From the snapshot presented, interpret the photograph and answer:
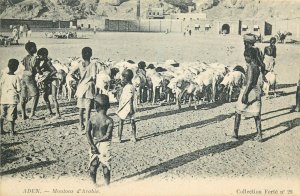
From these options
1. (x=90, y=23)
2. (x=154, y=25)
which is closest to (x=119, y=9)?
(x=90, y=23)

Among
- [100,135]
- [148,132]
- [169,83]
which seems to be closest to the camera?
[100,135]

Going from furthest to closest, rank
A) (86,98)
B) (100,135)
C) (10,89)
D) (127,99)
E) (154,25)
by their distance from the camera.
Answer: (154,25)
(86,98)
(10,89)
(127,99)
(100,135)

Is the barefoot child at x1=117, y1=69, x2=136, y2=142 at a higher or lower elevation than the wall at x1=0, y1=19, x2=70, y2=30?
lower

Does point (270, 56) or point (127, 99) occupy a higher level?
point (270, 56)

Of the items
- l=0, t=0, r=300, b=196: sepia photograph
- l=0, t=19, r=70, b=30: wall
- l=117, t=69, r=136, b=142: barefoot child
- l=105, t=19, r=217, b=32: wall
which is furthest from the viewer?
l=105, t=19, r=217, b=32: wall

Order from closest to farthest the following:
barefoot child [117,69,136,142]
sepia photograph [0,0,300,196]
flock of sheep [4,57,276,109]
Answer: sepia photograph [0,0,300,196] < barefoot child [117,69,136,142] < flock of sheep [4,57,276,109]

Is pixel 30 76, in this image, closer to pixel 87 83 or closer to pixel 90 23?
pixel 87 83

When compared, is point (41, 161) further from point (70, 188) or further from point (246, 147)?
point (246, 147)

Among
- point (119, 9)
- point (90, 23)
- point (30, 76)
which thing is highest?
point (119, 9)

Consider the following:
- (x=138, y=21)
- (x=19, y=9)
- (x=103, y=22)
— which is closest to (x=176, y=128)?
(x=138, y=21)

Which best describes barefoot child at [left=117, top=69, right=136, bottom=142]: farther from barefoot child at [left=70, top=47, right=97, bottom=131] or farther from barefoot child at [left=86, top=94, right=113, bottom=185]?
barefoot child at [left=86, top=94, right=113, bottom=185]

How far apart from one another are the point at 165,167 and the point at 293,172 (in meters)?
1.57

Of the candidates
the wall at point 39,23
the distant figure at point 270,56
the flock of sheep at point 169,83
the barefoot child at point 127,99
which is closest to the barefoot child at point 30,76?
the flock of sheep at point 169,83

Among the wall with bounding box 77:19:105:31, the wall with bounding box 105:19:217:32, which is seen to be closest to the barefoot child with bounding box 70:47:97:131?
the wall with bounding box 105:19:217:32
